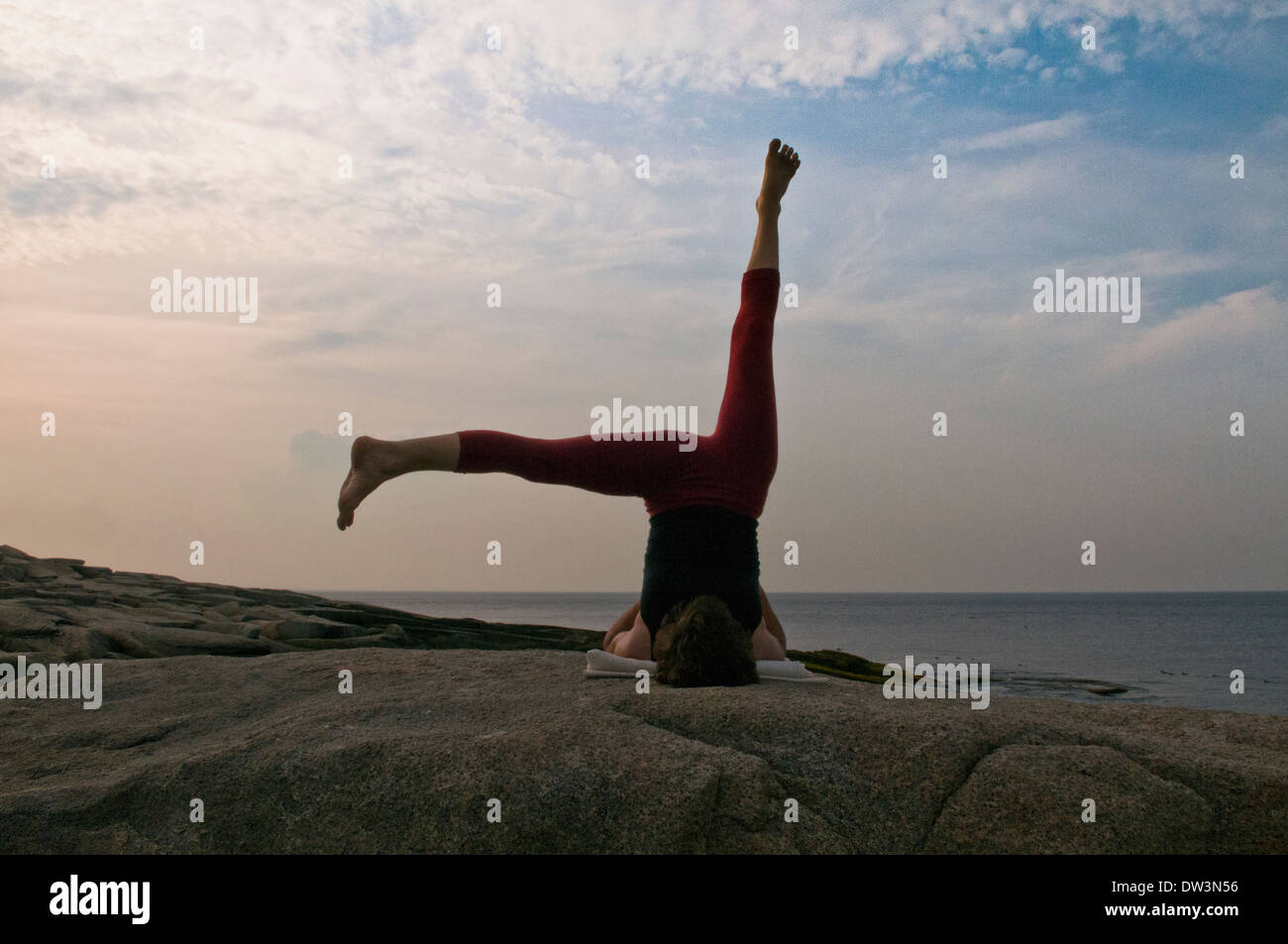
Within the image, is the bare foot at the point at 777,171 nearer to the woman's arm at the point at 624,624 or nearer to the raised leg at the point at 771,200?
the raised leg at the point at 771,200

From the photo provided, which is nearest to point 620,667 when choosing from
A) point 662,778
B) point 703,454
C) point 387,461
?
point 703,454

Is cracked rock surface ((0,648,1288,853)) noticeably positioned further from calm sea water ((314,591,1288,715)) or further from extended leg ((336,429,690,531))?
calm sea water ((314,591,1288,715))

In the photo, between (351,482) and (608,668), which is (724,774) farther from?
(351,482)

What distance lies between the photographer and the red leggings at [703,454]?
4.67 metres

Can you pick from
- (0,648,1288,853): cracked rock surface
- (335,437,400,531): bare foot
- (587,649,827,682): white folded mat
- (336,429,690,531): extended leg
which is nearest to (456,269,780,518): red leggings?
(336,429,690,531): extended leg

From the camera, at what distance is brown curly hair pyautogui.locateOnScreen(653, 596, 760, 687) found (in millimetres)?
4375

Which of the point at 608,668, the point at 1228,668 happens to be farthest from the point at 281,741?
the point at 1228,668

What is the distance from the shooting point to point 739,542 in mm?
4930

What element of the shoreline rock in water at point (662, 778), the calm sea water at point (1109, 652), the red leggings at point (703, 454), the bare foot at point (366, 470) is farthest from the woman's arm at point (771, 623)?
the calm sea water at point (1109, 652)

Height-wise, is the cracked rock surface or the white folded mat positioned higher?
the white folded mat

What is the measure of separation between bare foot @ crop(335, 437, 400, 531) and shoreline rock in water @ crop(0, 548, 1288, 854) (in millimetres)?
1049

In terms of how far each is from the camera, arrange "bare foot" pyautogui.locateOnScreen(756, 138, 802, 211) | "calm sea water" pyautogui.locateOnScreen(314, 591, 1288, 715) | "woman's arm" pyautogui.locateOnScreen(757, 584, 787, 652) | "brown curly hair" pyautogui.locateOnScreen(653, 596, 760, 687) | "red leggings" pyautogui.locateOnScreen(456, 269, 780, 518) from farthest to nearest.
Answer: "calm sea water" pyautogui.locateOnScreen(314, 591, 1288, 715), "bare foot" pyautogui.locateOnScreen(756, 138, 802, 211), "woman's arm" pyautogui.locateOnScreen(757, 584, 787, 652), "red leggings" pyautogui.locateOnScreen(456, 269, 780, 518), "brown curly hair" pyautogui.locateOnScreen(653, 596, 760, 687)

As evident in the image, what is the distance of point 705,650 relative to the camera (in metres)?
4.38

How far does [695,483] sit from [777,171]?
2091mm
